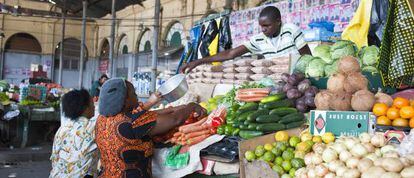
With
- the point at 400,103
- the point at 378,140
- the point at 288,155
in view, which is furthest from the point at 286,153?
the point at 400,103

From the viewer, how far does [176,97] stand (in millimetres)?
4051

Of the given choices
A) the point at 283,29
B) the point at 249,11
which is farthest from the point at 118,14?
the point at 283,29

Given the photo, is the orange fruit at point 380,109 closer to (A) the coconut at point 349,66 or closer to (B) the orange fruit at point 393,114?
(B) the orange fruit at point 393,114

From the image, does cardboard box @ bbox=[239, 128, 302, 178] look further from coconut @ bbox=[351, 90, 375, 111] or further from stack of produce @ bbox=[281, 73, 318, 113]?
coconut @ bbox=[351, 90, 375, 111]

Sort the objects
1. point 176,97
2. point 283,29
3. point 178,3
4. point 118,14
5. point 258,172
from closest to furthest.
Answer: point 258,172, point 176,97, point 283,29, point 178,3, point 118,14

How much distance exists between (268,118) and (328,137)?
575 mm

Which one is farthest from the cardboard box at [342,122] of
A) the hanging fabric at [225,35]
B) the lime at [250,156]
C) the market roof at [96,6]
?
the market roof at [96,6]

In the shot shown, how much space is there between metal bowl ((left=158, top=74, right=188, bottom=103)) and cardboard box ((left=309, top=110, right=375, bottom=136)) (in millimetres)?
1476

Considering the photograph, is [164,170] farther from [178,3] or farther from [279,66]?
[178,3]

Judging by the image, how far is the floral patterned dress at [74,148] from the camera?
3.43 meters

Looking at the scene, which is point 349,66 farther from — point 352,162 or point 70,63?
point 70,63

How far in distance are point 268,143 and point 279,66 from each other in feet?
4.53

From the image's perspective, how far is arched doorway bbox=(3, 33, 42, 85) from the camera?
87.5 feet

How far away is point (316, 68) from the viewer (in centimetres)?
369
